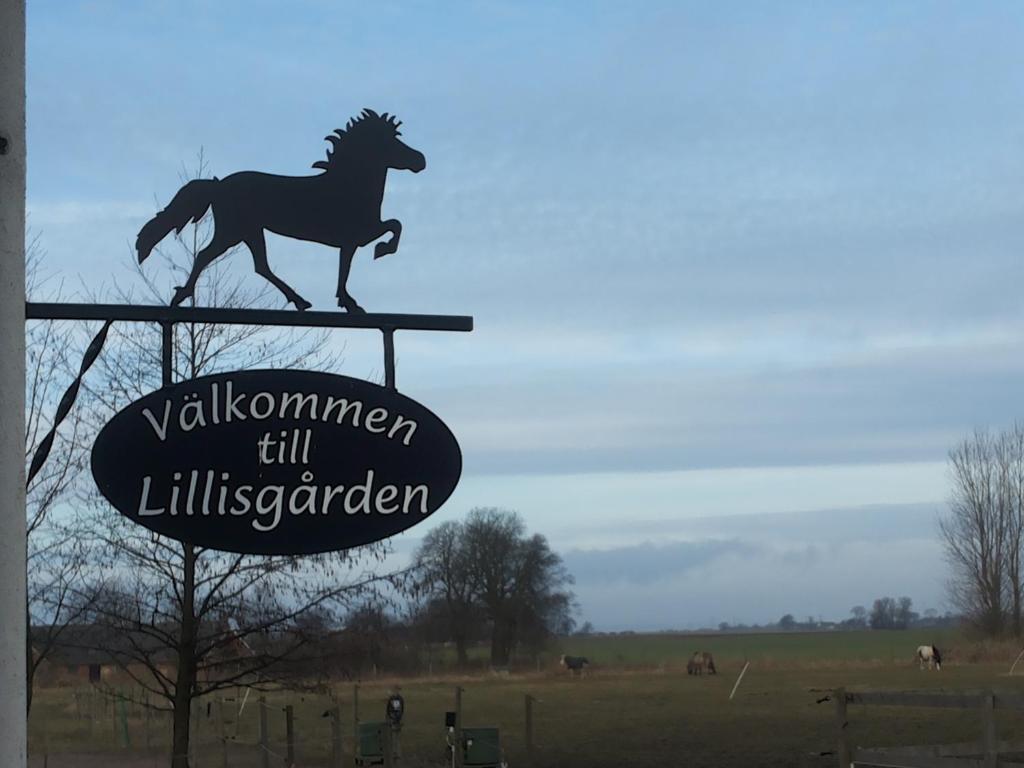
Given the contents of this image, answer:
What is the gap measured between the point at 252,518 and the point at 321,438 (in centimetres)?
34

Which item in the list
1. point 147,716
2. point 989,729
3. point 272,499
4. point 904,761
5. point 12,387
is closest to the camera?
point 12,387

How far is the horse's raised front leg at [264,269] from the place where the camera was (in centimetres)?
476

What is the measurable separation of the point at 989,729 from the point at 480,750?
29.7ft

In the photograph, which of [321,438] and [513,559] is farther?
[513,559]

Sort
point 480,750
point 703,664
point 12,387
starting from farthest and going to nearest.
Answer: point 703,664 < point 480,750 < point 12,387

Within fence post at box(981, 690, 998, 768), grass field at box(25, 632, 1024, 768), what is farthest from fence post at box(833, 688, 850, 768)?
grass field at box(25, 632, 1024, 768)

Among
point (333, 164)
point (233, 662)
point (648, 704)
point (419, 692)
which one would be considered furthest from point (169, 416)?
point (419, 692)

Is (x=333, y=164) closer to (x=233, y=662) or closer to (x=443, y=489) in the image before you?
(x=443, y=489)

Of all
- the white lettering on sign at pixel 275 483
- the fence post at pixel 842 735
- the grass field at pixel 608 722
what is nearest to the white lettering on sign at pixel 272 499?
the white lettering on sign at pixel 275 483

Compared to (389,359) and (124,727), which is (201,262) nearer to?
(389,359)

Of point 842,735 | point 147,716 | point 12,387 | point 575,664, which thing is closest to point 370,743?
point 147,716

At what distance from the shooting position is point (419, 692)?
44.1 metres

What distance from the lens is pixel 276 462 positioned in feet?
13.9

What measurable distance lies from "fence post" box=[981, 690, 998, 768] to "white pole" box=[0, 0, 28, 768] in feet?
28.5
